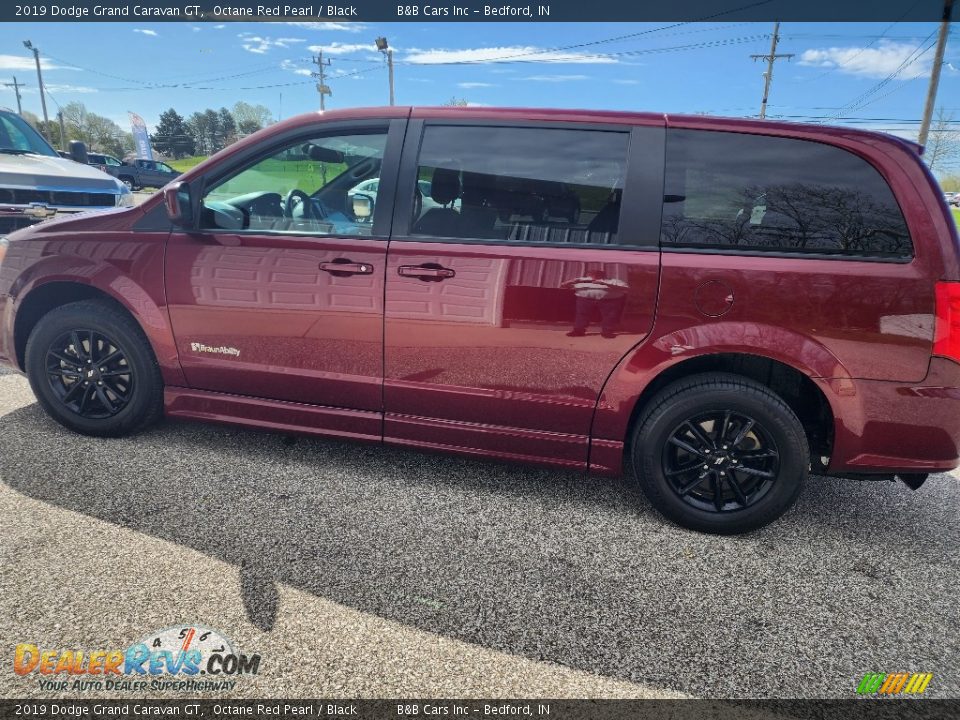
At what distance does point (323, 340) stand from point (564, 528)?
150 centimetres

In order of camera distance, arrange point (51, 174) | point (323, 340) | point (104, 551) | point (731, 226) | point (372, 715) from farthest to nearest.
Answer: point (51, 174) < point (323, 340) < point (731, 226) < point (104, 551) < point (372, 715)

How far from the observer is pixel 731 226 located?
2518 millimetres

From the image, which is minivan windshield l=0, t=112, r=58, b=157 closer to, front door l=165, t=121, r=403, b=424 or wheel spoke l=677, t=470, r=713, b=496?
front door l=165, t=121, r=403, b=424

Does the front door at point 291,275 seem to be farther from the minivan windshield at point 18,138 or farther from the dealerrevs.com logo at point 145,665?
the minivan windshield at point 18,138

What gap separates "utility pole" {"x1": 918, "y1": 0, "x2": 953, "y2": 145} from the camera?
60.4 feet

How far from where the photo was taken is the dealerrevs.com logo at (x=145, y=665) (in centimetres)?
177

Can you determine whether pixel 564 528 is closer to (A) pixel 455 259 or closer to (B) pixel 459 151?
(A) pixel 455 259

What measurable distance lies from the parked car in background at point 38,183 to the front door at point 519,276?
6.23m

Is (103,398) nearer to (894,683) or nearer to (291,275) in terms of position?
(291,275)

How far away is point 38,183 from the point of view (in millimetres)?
6730

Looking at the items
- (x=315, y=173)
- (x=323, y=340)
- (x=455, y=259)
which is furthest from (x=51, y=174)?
(x=455, y=259)

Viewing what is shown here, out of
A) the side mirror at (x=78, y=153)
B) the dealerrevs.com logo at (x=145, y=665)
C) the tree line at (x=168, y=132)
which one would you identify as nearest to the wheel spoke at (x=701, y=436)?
the dealerrevs.com logo at (x=145, y=665)

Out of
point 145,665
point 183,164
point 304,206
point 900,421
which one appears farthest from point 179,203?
point 183,164

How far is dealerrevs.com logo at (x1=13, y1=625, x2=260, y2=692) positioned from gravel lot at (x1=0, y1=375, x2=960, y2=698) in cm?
5
